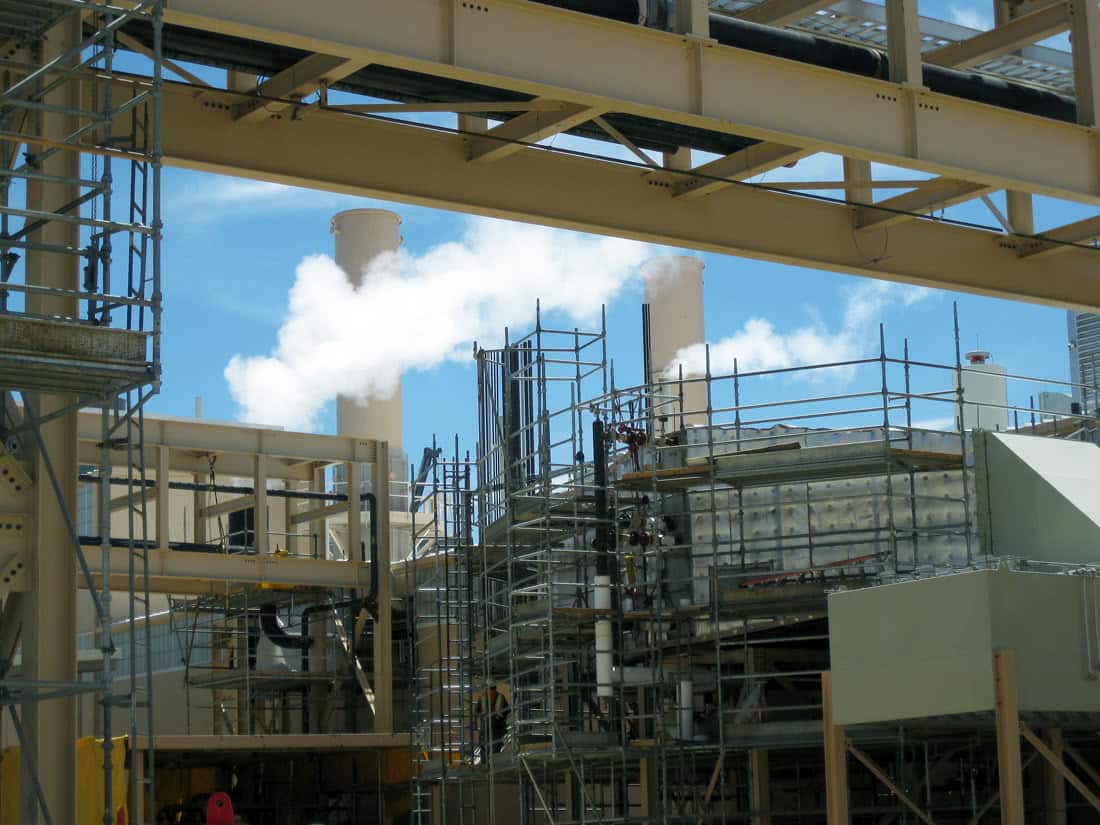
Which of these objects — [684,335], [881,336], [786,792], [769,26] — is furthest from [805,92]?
[684,335]

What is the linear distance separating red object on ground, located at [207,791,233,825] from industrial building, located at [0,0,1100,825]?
119 inches

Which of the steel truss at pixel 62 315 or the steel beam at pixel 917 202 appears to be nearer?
the steel truss at pixel 62 315

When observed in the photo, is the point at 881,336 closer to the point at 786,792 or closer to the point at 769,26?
the point at 769,26

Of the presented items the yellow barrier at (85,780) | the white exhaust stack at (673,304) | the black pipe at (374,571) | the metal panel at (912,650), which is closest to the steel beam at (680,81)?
the metal panel at (912,650)

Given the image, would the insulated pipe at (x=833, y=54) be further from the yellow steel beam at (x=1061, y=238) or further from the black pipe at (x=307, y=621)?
the black pipe at (x=307, y=621)

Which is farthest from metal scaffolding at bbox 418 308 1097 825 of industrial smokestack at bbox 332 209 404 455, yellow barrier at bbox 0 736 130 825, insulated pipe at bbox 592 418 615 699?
industrial smokestack at bbox 332 209 404 455

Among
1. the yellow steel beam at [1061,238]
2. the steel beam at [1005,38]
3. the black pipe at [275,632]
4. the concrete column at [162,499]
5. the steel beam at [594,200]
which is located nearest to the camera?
the steel beam at [594,200]

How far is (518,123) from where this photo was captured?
19.1 m

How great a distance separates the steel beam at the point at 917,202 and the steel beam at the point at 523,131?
16.6 feet

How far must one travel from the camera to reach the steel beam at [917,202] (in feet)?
68.9

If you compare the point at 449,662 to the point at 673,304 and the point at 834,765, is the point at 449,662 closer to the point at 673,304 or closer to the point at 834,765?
the point at 834,765

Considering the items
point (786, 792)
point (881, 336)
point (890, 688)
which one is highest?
point (881, 336)

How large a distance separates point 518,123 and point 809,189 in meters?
4.02

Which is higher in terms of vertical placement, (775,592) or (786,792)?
(775,592)
